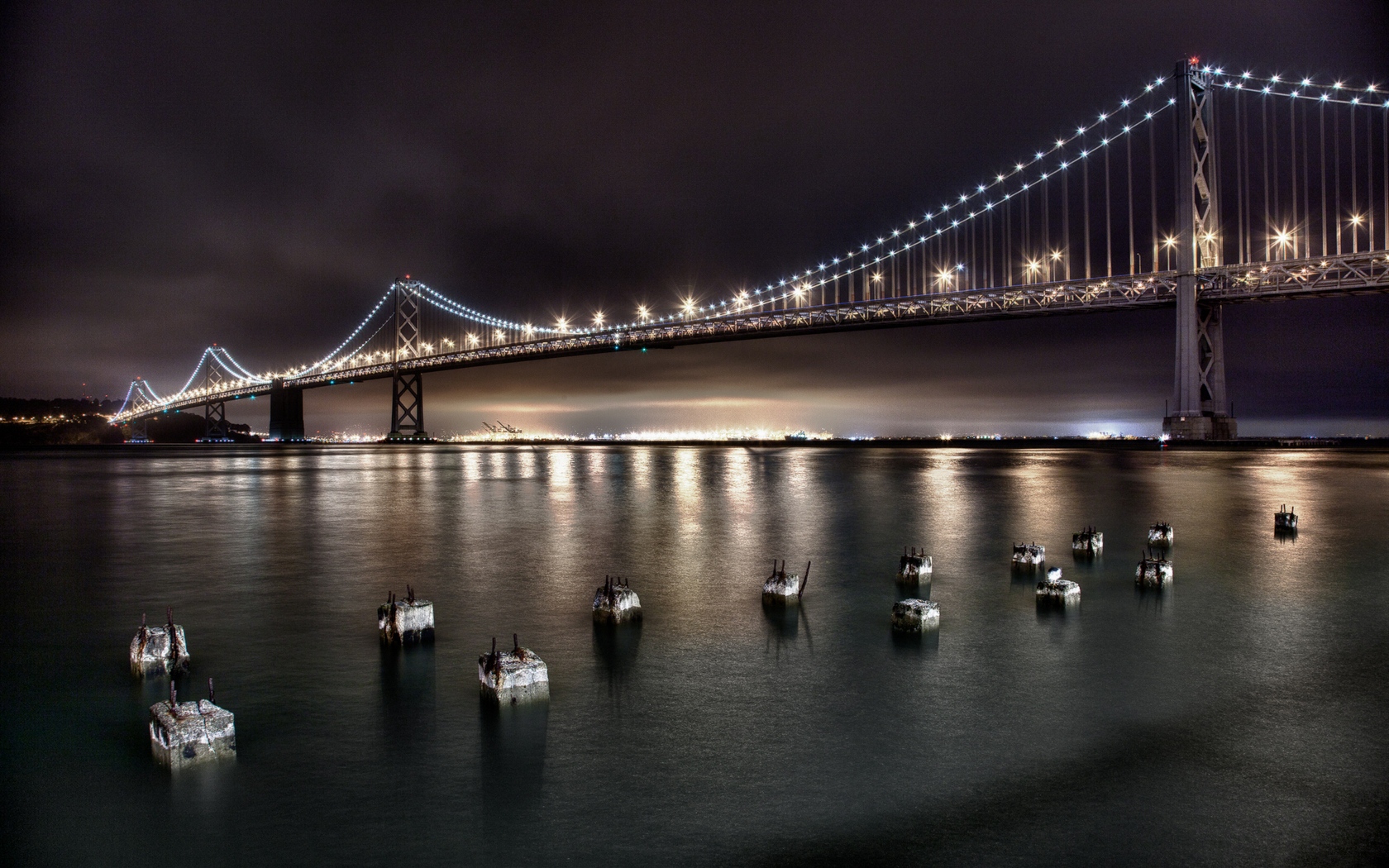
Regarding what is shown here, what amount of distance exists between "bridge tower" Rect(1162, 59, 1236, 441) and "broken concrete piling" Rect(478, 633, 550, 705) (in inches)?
1738

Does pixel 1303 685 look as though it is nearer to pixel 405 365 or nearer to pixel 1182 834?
pixel 1182 834

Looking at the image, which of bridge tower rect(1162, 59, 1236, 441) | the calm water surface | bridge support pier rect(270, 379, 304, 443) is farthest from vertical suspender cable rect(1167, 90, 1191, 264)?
bridge support pier rect(270, 379, 304, 443)

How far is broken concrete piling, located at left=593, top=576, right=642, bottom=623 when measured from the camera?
6.77m

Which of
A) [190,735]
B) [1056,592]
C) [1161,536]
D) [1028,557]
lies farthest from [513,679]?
[1161,536]

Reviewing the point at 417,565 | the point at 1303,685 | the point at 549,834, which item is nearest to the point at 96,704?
the point at 549,834

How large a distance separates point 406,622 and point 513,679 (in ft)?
6.31

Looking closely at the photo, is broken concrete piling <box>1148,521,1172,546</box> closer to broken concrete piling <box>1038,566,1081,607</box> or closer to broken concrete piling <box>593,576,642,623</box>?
broken concrete piling <box>1038,566,1081,607</box>

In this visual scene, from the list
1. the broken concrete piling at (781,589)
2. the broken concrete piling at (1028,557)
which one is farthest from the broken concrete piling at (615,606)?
the broken concrete piling at (1028,557)

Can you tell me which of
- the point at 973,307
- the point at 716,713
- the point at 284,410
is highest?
the point at 973,307

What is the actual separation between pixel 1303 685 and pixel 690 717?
4.02m

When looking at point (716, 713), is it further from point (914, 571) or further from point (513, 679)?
point (914, 571)

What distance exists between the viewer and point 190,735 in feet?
12.6

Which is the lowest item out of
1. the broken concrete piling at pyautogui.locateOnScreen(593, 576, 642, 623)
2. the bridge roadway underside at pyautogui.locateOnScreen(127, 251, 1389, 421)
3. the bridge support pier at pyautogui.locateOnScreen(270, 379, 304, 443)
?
the broken concrete piling at pyautogui.locateOnScreen(593, 576, 642, 623)

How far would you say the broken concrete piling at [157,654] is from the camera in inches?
213
